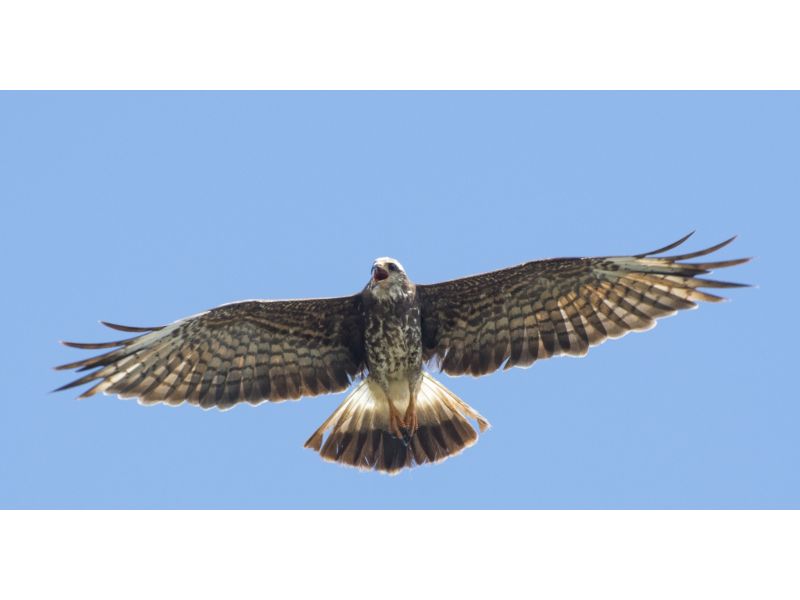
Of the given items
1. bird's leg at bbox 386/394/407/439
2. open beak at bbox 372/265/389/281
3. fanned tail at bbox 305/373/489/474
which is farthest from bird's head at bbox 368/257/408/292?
bird's leg at bbox 386/394/407/439

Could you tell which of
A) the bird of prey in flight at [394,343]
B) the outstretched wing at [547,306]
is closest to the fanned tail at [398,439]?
the bird of prey in flight at [394,343]

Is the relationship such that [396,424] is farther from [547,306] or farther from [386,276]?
[547,306]

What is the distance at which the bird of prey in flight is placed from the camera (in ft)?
48.6

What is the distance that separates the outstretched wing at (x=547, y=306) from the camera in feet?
48.3

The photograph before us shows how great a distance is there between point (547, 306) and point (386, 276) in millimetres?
1673

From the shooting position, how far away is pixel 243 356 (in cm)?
1519

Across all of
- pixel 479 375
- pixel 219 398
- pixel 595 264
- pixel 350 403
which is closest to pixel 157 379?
pixel 219 398

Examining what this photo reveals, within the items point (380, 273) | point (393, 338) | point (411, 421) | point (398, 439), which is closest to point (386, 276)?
point (380, 273)

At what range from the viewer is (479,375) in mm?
15258

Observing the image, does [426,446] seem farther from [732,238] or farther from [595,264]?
[732,238]

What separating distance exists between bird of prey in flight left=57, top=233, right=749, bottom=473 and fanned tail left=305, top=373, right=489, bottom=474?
10mm

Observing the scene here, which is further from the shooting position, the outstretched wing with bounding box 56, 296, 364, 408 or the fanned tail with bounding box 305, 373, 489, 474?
the fanned tail with bounding box 305, 373, 489, 474

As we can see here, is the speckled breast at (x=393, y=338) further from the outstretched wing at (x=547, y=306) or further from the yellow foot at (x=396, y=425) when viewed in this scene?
the yellow foot at (x=396, y=425)

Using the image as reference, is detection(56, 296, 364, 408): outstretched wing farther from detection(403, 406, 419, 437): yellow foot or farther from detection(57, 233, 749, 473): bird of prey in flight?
detection(403, 406, 419, 437): yellow foot
